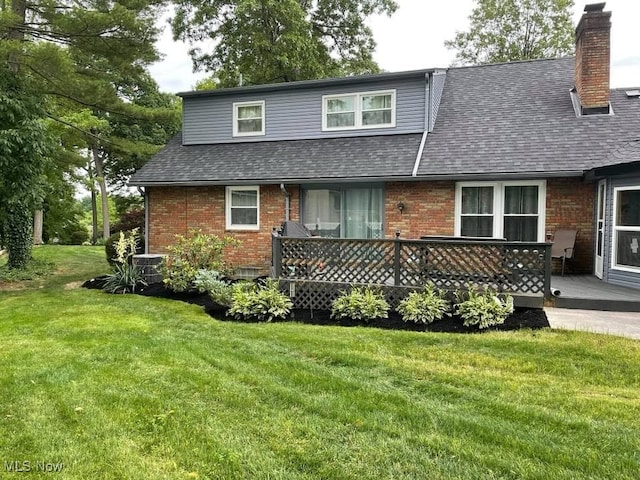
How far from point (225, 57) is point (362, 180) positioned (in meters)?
14.2

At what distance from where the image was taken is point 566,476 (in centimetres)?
267

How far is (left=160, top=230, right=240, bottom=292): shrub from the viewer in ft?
30.3

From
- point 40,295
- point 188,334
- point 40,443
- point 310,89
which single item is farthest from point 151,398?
point 310,89

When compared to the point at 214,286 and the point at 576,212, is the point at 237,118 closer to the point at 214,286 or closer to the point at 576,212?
the point at 214,286

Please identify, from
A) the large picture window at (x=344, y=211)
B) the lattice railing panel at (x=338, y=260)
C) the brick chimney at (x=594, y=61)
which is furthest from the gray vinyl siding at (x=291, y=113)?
the lattice railing panel at (x=338, y=260)

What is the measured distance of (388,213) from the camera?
10641 millimetres

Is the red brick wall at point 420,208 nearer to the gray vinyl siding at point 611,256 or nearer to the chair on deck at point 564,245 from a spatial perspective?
the chair on deck at point 564,245

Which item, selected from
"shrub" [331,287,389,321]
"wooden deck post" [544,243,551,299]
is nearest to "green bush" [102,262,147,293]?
"shrub" [331,287,389,321]

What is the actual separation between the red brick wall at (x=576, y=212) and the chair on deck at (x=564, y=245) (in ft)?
0.83

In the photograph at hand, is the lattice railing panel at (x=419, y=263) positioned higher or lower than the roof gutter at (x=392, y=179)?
lower

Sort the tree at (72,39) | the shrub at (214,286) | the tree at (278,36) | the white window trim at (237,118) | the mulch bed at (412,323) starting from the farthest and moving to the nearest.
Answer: the tree at (278,36), the white window trim at (237,118), the tree at (72,39), the shrub at (214,286), the mulch bed at (412,323)

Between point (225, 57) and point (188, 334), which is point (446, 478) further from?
point (225, 57)

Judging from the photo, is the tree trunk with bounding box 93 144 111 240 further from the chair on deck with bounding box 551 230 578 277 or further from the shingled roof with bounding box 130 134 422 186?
the chair on deck with bounding box 551 230 578 277

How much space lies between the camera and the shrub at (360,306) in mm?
6754
